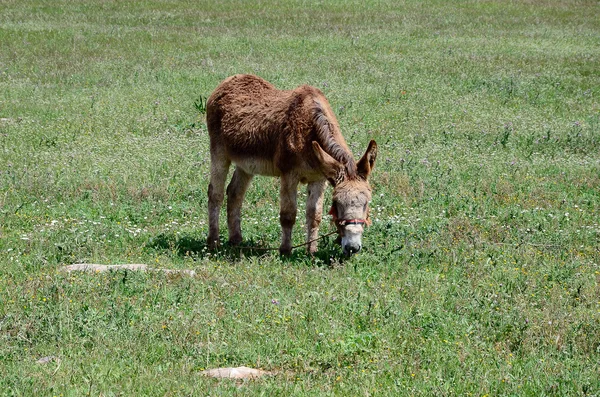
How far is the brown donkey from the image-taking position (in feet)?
31.0

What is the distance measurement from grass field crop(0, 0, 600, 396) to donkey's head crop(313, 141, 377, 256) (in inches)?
19.4

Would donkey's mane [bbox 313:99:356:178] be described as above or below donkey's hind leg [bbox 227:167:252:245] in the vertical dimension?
above

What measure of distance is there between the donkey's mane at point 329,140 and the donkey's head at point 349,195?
44 mm

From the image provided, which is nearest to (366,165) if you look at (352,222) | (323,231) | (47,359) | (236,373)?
(352,222)

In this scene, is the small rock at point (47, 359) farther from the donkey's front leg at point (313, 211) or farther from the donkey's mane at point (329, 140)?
the donkey's front leg at point (313, 211)

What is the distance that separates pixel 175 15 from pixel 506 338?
85.0 ft

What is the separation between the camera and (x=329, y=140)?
9.92 metres

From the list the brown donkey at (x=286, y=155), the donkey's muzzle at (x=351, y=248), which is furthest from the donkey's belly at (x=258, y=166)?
the donkey's muzzle at (x=351, y=248)

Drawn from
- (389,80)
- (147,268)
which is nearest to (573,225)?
(147,268)

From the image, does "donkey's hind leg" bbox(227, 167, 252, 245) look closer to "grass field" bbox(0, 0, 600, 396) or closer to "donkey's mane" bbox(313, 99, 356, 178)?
"grass field" bbox(0, 0, 600, 396)

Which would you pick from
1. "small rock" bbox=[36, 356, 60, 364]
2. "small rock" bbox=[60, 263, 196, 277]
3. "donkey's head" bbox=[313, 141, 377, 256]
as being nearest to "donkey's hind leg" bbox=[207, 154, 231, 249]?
"small rock" bbox=[60, 263, 196, 277]

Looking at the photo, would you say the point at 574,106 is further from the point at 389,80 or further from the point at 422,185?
the point at 422,185

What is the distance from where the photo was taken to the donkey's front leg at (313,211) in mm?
10492

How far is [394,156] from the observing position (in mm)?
14820
